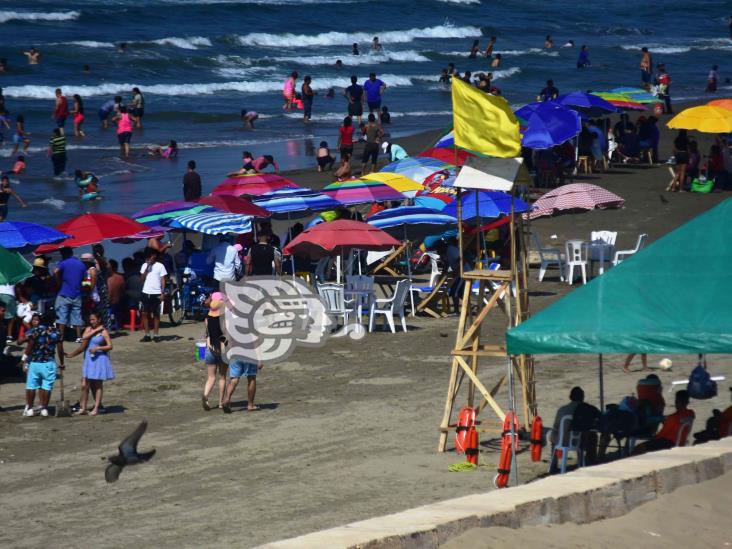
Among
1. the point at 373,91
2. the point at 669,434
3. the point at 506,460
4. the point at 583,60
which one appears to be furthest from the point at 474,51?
the point at 506,460

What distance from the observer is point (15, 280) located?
13.7m

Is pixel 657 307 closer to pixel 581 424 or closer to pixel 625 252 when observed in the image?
pixel 581 424

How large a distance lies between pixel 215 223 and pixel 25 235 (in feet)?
7.73

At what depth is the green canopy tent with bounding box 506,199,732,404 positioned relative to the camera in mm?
8578

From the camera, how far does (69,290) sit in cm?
1508

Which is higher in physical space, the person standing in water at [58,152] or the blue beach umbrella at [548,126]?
the blue beach umbrella at [548,126]

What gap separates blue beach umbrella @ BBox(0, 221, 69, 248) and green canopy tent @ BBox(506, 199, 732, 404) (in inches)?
334

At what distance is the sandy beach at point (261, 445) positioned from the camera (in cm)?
917

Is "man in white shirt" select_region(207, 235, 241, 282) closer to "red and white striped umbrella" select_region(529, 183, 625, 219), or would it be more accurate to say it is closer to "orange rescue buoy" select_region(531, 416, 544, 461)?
"red and white striped umbrella" select_region(529, 183, 625, 219)

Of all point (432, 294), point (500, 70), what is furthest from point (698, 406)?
point (500, 70)

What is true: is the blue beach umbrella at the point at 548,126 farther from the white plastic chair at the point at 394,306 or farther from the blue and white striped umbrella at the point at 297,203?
the white plastic chair at the point at 394,306

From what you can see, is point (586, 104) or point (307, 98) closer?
point (586, 104)
